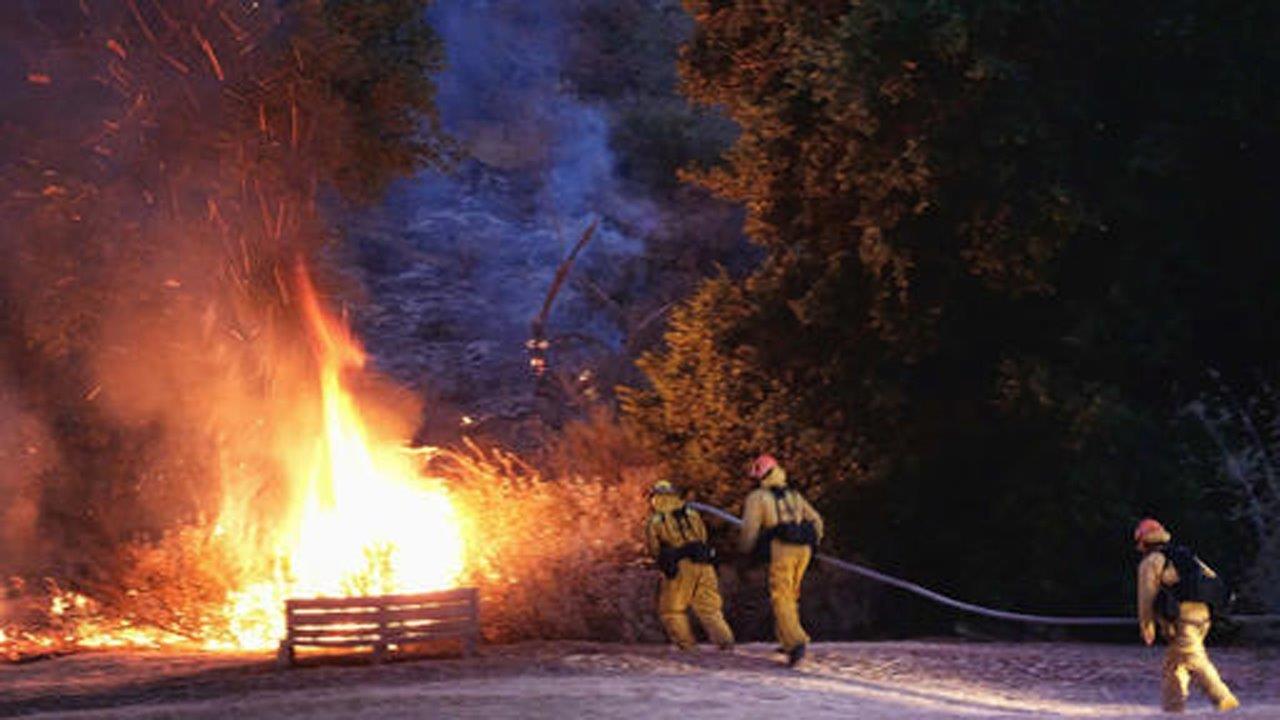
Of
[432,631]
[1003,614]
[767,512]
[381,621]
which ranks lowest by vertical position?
[1003,614]

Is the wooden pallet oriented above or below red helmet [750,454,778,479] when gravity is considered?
below

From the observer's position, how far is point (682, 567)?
52.2 feet

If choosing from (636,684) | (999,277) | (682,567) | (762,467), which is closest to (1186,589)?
(762,467)

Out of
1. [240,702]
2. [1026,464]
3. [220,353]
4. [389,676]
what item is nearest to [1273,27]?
[1026,464]

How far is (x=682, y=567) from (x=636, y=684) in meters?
2.95

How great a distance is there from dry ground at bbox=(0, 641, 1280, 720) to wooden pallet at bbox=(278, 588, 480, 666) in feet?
0.66

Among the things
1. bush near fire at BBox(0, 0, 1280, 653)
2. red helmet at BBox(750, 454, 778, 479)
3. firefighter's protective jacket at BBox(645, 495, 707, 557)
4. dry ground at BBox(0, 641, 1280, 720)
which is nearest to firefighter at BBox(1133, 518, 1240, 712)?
dry ground at BBox(0, 641, 1280, 720)

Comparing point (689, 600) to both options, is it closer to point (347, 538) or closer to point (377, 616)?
point (377, 616)

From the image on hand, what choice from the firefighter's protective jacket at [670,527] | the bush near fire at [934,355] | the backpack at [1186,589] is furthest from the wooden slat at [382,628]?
the backpack at [1186,589]

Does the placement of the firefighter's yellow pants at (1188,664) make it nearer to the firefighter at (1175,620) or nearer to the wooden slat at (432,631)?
the firefighter at (1175,620)

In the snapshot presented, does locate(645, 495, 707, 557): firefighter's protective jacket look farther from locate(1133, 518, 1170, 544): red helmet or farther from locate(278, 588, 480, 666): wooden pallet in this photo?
locate(1133, 518, 1170, 544): red helmet

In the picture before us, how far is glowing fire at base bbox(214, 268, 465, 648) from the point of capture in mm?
17406

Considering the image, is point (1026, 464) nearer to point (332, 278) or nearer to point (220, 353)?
point (220, 353)

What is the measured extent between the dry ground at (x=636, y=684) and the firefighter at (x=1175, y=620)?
0.79 feet
